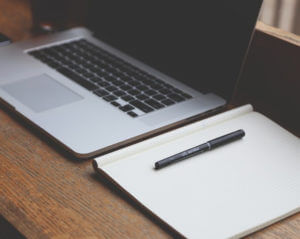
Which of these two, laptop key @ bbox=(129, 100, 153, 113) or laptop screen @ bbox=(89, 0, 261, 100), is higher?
laptop screen @ bbox=(89, 0, 261, 100)

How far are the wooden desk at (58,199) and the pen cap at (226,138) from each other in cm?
16

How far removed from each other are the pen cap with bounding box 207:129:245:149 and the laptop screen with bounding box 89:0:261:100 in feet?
0.35

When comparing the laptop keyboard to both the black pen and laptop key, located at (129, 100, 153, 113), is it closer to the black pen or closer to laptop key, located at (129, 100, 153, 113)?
laptop key, located at (129, 100, 153, 113)

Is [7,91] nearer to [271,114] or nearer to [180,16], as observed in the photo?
[180,16]

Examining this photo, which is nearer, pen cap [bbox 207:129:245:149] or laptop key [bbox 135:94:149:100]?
pen cap [bbox 207:129:245:149]

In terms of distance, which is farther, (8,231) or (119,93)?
(119,93)

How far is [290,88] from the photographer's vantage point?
2.84 ft

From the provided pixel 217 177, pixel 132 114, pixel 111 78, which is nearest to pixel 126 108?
pixel 132 114

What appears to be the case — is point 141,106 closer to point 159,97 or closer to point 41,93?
point 159,97

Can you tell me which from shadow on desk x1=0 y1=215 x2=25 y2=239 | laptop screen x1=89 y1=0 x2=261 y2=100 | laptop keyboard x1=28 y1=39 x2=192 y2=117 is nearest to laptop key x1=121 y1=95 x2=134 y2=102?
laptop keyboard x1=28 y1=39 x2=192 y2=117

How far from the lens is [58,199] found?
672 millimetres

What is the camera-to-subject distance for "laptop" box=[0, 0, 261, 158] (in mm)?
805

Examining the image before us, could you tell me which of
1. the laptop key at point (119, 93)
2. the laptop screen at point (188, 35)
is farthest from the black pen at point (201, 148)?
the laptop key at point (119, 93)

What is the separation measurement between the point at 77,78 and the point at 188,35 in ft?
0.74
